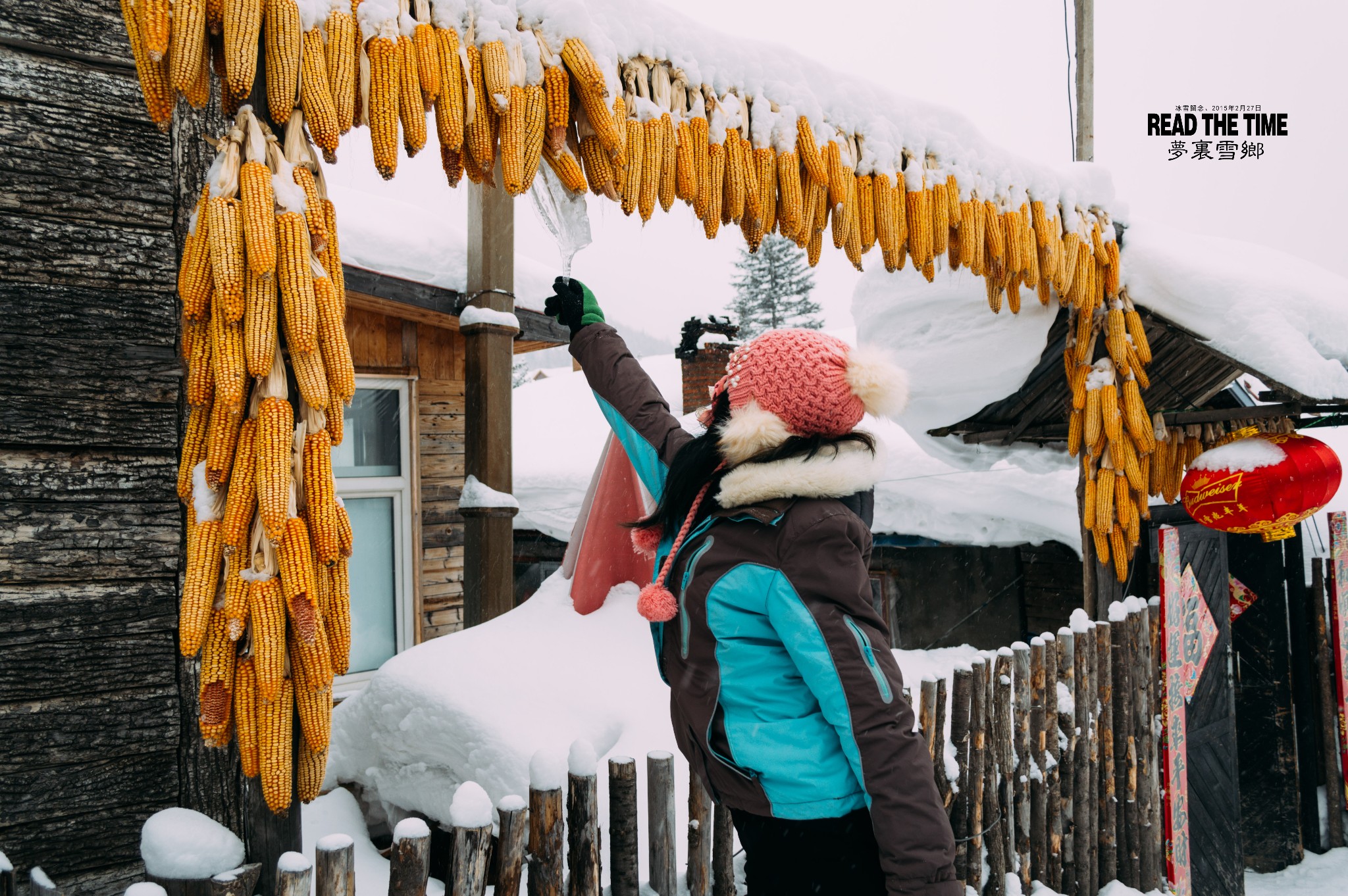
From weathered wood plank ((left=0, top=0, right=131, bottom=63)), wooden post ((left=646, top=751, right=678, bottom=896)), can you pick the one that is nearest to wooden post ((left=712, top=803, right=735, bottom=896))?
wooden post ((left=646, top=751, right=678, bottom=896))

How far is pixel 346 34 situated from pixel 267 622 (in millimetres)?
1279

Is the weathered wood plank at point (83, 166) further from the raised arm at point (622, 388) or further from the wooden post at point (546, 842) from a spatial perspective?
the wooden post at point (546, 842)

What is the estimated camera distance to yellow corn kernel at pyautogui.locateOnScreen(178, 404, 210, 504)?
166 centimetres

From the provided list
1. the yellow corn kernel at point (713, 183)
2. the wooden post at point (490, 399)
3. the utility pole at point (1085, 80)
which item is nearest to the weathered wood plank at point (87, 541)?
the yellow corn kernel at point (713, 183)

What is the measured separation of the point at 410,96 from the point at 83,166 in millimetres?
743

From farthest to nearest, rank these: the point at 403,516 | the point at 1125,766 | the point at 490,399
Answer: the point at 403,516 < the point at 490,399 < the point at 1125,766

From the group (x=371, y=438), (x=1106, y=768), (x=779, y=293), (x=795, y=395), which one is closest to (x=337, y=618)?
(x=795, y=395)

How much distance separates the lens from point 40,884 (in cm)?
169

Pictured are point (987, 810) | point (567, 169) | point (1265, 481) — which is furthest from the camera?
point (1265, 481)

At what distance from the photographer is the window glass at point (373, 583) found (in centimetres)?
545

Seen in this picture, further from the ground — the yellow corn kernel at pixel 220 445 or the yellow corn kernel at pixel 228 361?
the yellow corn kernel at pixel 228 361

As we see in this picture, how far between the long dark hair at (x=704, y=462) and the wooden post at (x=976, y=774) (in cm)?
154

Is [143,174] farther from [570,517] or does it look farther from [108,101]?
[570,517]

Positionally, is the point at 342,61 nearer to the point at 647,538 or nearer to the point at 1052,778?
the point at 647,538
